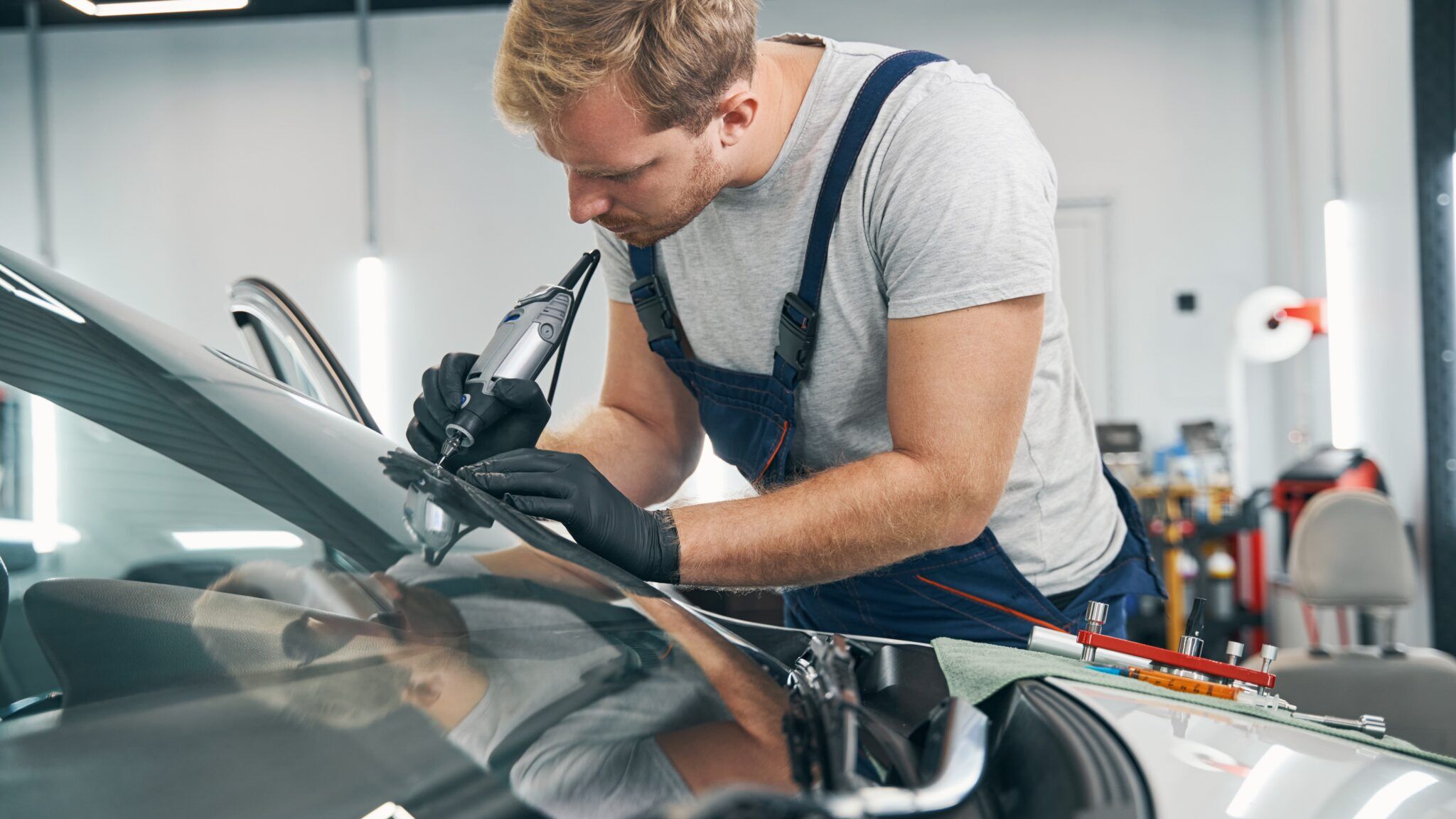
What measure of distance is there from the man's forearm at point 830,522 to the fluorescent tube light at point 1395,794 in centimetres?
46

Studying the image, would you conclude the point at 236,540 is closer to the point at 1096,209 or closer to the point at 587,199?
the point at 587,199

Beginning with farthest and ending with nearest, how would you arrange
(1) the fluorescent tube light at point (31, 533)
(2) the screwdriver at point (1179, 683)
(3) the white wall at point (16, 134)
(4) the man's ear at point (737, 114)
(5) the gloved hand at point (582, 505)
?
(3) the white wall at point (16, 134) → (4) the man's ear at point (737, 114) → (5) the gloved hand at point (582, 505) → (2) the screwdriver at point (1179, 683) → (1) the fluorescent tube light at point (31, 533)

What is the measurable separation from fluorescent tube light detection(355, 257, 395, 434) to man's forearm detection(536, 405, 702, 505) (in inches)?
185

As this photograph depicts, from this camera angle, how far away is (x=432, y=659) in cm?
53

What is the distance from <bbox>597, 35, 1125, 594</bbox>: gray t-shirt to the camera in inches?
38.5

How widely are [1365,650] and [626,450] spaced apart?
1.72m

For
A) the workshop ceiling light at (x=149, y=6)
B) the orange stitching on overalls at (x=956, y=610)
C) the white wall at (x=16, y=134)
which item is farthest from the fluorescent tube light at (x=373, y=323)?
the orange stitching on overalls at (x=956, y=610)

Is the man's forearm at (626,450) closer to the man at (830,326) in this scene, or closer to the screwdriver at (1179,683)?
the man at (830,326)

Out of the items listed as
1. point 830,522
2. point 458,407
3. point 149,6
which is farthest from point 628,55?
point 149,6

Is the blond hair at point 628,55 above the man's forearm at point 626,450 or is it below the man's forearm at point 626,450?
above

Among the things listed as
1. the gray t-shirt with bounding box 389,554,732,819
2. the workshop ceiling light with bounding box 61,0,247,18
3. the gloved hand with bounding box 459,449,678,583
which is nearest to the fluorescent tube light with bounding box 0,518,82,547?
the gray t-shirt with bounding box 389,554,732,819

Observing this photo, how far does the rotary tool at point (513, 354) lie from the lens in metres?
0.97

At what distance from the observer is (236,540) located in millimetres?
564

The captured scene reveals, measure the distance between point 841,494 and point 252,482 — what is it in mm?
541
